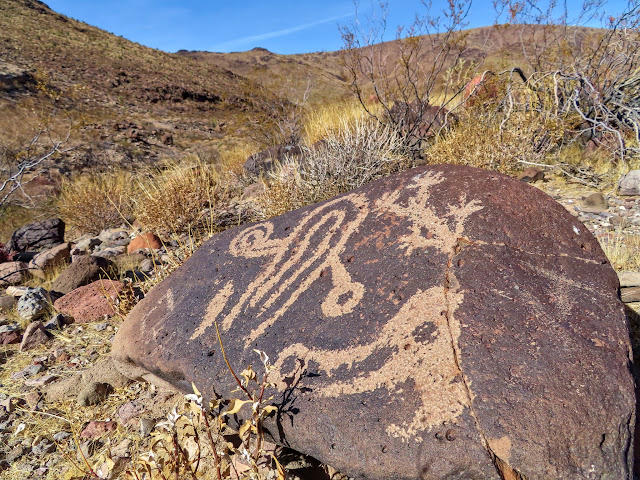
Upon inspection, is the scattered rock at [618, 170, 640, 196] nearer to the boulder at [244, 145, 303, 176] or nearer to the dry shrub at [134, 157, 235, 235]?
the boulder at [244, 145, 303, 176]

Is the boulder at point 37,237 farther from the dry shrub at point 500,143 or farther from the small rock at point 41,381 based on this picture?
the dry shrub at point 500,143

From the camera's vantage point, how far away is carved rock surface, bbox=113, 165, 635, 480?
3.70 feet

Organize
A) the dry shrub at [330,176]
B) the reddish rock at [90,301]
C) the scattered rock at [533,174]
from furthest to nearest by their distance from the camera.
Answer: the scattered rock at [533,174] → the dry shrub at [330,176] → the reddish rock at [90,301]

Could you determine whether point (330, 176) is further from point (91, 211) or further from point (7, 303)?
point (91, 211)

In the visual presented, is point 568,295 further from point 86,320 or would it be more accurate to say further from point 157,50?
point 157,50

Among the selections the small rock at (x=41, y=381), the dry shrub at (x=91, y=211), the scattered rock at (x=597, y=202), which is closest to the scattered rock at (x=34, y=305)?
the small rock at (x=41, y=381)

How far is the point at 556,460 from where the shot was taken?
3.49 feet

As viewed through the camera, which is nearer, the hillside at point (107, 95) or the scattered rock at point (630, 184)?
the scattered rock at point (630, 184)

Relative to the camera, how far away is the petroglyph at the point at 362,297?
126cm

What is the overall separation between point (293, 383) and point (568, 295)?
3.24 ft

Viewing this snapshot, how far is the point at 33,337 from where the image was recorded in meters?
2.96

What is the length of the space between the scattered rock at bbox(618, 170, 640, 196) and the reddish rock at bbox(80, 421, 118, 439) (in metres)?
4.62

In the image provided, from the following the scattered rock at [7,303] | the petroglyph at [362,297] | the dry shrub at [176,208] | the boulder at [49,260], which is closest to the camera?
the petroglyph at [362,297]

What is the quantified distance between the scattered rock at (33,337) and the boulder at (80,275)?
0.64 m
